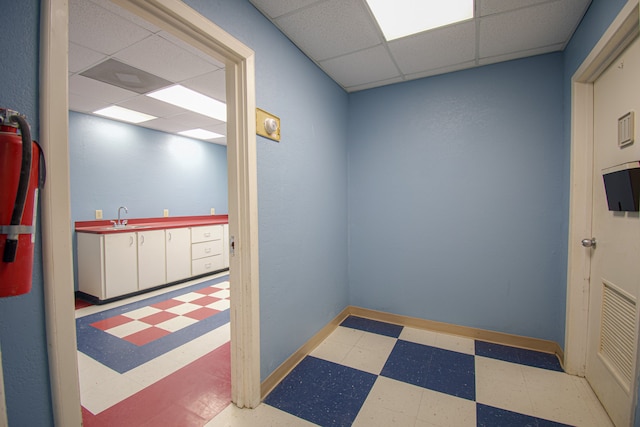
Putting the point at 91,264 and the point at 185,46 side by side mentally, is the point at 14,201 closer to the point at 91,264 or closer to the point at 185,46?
the point at 185,46

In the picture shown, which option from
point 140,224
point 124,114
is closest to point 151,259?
point 140,224

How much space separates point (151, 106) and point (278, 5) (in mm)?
2538

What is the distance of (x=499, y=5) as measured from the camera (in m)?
1.67

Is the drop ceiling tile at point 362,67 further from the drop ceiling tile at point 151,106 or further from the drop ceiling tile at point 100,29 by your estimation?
the drop ceiling tile at point 151,106

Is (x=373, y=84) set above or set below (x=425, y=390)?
above

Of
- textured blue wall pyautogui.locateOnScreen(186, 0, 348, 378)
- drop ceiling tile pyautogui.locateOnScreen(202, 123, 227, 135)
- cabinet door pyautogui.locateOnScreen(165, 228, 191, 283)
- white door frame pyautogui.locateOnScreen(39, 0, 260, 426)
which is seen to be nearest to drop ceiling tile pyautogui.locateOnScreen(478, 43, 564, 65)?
textured blue wall pyautogui.locateOnScreen(186, 0, 348, 378)

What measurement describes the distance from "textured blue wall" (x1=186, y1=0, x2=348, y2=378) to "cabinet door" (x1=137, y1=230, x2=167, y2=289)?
2642 millimetres

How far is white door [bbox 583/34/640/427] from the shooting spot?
1.35 metres

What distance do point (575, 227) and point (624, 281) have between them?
550 millimetres

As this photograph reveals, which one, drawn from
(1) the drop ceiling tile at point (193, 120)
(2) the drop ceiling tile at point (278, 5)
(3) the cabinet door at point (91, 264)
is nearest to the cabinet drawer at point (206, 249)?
(3) the cabinet door at point (91, 264)

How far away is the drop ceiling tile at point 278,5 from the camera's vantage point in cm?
164

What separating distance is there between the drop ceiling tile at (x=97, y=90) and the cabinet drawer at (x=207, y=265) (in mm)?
2442

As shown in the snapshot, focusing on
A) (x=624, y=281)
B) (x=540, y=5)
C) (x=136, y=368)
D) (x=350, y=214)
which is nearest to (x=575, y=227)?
(x=624, y=281)

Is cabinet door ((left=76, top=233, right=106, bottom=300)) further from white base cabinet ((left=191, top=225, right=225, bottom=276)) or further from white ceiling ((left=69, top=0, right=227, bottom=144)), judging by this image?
white ceiling ((left=69, top=0, right=227, bottom=144))
